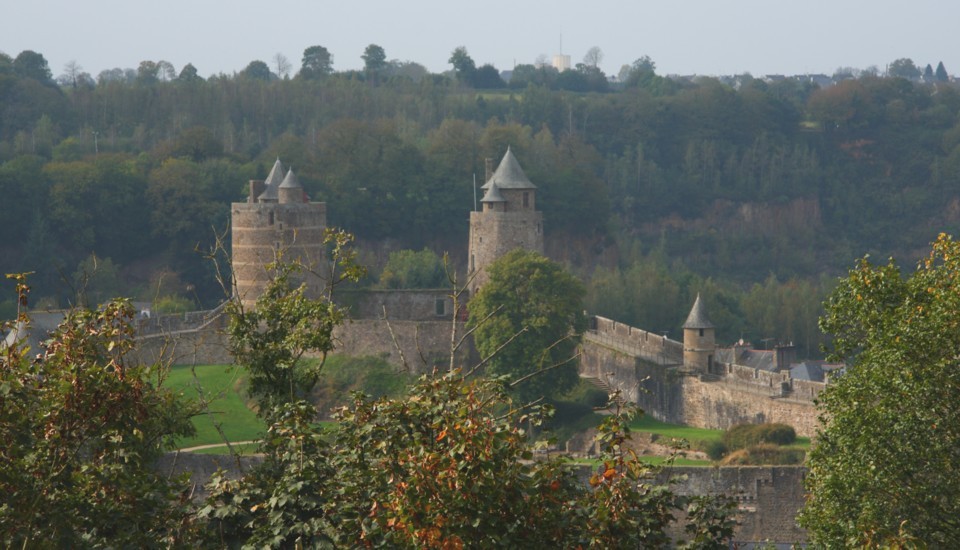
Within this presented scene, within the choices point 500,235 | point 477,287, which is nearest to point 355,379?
point 477,287

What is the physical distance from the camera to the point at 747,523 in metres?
39.1

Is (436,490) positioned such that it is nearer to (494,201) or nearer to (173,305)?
(494,201)

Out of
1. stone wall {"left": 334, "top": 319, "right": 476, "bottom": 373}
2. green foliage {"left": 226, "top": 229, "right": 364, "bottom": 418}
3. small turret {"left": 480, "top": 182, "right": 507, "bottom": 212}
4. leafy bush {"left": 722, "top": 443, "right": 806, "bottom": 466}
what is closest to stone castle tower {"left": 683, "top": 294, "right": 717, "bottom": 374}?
stone wall {"left": 334, "top": 319, "right": 476, "bottom": 373}

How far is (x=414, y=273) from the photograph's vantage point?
196 ft

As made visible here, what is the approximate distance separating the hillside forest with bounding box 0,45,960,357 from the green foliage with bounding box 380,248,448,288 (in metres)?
1.50

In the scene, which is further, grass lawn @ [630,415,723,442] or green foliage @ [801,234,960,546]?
grass lawn @ [630,415,723,442]

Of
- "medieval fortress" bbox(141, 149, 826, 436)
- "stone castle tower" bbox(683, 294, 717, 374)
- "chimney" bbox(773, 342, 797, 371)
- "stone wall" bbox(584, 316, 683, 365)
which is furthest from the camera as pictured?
"chimney" bbox(773, 342, 797, 371)

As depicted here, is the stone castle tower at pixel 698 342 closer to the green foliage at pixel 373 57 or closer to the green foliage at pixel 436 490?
the green foliage at pixel 436 490

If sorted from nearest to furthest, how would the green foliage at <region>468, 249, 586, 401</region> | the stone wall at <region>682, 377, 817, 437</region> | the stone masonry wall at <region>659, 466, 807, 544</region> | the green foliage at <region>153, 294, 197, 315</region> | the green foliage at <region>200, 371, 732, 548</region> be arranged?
the green foliage at <region>200, 371, 732, 548</region> → the stone masonry wall at <region>659, 466, 807, 544</region> → the stone wall at <region>682, 377, 817, 437</region> → the green foliage at <region>468, 249, 586, 401</region> → the green foliage at <region>153, 294, 197, 315</region>

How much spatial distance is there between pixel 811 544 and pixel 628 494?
8.21 metres

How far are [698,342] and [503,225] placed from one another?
775 cm

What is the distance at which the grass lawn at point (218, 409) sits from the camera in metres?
42.6

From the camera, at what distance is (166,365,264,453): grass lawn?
4259 cm

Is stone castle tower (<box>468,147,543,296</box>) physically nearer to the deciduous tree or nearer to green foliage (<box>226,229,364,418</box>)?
green foliage (<box>226,229,364,418</box>)
